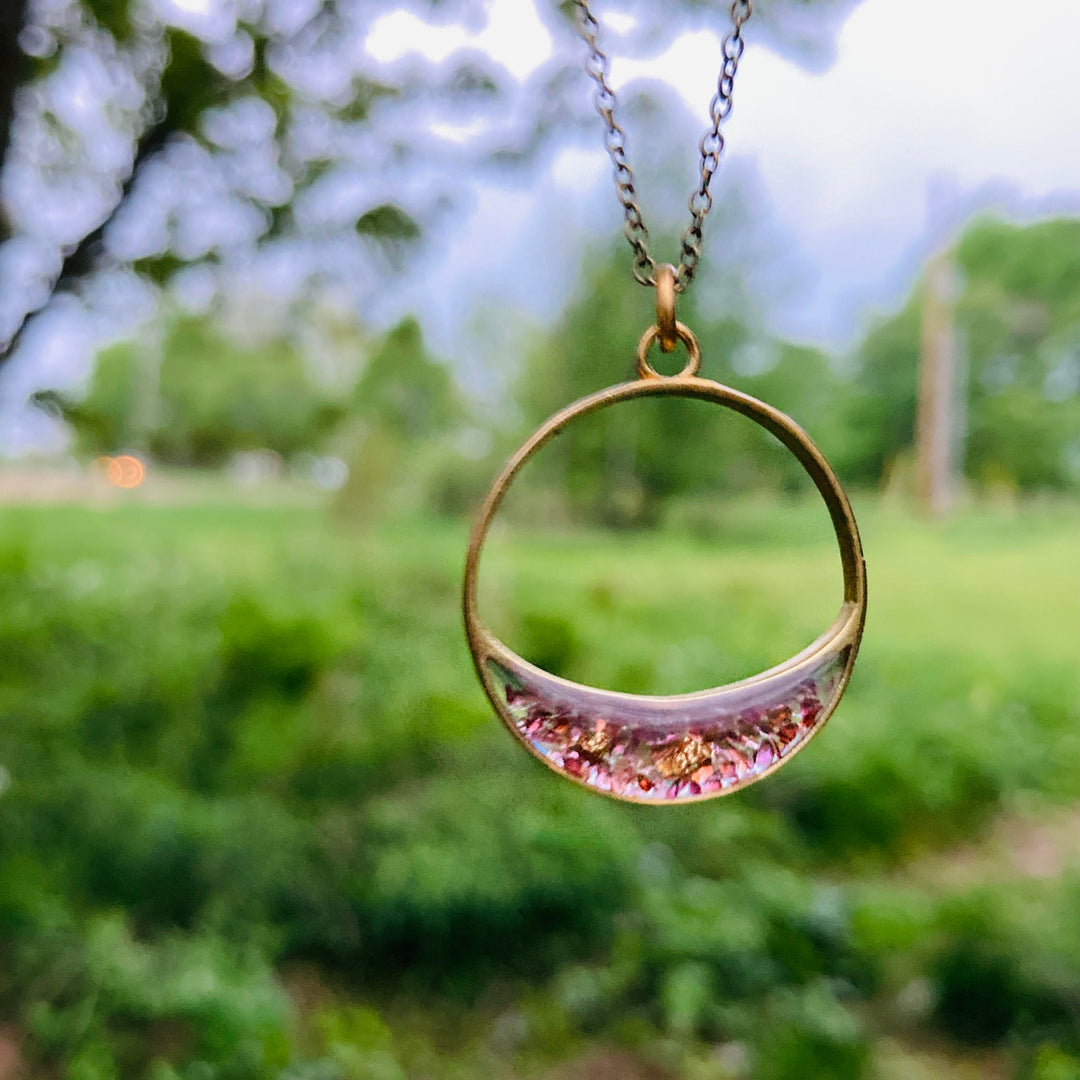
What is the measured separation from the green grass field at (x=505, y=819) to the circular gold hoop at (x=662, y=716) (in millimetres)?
684

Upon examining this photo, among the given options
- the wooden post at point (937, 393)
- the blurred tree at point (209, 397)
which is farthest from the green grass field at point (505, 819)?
the blurred tree at point (209, 397)

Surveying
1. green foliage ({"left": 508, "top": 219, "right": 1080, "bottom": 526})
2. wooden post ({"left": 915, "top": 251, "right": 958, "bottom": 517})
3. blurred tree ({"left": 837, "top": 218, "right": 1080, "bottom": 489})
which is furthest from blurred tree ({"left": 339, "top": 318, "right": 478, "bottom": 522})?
wooden post ({"left": 915, "top": 251, "right": 958, "bottom": 517})

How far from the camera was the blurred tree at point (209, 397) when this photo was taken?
428 centimetres

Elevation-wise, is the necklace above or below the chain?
below

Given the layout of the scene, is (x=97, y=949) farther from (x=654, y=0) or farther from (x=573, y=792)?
(x=654, y=0)

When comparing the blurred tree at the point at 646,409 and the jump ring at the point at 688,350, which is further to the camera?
the blurred tree at the point at 646,409

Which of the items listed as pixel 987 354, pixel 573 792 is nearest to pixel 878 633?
pixel 987 354

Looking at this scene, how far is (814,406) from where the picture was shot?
12.6 feet

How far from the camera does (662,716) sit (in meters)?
0.86

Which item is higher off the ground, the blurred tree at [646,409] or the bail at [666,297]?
the bail at [666,297]

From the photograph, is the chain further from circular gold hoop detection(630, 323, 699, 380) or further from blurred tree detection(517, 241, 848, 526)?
blurred tree detection(517, 241, 848, 526)

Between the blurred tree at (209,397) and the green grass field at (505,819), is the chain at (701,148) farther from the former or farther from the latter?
the blurred tree at (209,397)

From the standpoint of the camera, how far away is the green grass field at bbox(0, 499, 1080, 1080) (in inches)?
88.8

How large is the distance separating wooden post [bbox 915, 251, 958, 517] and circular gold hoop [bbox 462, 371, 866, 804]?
3557 mm
